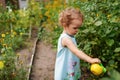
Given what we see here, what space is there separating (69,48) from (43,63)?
3.16 metres

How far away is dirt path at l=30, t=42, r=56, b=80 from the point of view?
211 inches

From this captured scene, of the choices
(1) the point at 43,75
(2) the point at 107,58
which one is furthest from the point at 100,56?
(1) the point at 43,75

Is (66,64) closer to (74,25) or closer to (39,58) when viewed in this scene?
(74,25)

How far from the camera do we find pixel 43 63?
19.8 ft

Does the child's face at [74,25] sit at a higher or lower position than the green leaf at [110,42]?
A: higher

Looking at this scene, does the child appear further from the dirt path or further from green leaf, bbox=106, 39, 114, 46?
the dirt path

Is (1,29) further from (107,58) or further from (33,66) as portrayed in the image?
(107,58)

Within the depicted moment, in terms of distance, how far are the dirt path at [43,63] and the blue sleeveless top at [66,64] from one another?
1916 mm

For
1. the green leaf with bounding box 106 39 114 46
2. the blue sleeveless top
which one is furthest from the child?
the green leaf with bounding box 106 39 114 46

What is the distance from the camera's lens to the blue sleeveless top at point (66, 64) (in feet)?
10.3

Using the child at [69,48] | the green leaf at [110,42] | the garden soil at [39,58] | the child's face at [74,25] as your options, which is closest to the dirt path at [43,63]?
the garden soil at [39,58]

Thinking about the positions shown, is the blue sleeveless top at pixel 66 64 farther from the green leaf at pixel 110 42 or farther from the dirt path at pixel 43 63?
Result: the dirt path at pixel 43 63

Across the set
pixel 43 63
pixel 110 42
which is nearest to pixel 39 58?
pixel 43 63

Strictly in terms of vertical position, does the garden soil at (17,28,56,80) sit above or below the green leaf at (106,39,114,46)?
below
